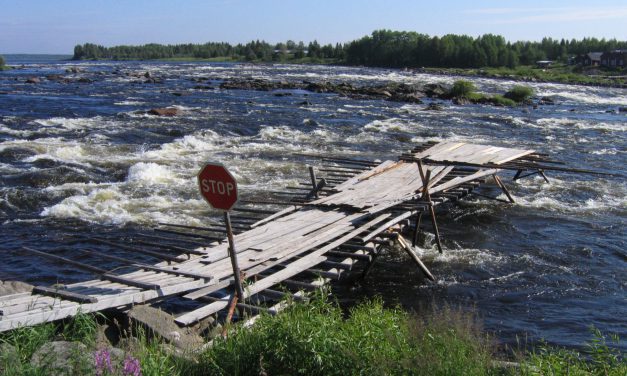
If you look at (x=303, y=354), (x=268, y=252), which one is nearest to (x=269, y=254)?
(x=268, y=252)

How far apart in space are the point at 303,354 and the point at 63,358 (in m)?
2.05

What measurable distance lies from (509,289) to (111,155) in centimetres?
1491

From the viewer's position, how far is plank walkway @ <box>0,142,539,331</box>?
6.90 metres

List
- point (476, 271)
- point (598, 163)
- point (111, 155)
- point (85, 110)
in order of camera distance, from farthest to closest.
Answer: point (85, 110)
point (598, 163)
point (111, 155)
point (476, 271)

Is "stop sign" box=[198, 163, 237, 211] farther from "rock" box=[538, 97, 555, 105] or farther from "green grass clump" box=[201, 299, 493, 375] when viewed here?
"rock" box=[538, 97, 555, 105]

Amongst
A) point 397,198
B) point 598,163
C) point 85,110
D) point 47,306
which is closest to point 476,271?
point 397,198

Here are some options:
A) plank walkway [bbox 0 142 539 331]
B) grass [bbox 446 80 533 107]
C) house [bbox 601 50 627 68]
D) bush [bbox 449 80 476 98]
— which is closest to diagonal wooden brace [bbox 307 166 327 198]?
plank walkway [bbox 0 142 539 331]

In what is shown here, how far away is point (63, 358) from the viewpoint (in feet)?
17.2

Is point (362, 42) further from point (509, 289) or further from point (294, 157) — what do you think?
point (509, 289)

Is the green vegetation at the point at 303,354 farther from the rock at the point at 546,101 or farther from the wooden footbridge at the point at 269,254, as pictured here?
the rock at the point at 546,101

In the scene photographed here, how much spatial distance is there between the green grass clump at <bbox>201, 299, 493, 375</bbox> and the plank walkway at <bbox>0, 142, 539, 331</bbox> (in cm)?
156

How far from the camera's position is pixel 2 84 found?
5150 centimetres

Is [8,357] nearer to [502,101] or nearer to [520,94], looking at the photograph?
[502,101]

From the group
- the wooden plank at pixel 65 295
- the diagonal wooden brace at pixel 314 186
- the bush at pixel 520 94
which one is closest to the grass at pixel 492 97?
the bush at pixel 520 94
